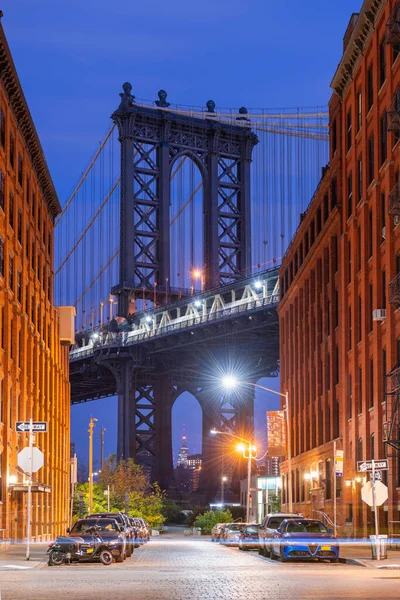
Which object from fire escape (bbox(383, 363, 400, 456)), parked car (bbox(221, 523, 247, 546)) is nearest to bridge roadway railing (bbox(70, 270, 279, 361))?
parked car (bbox(221, 523, 247, 546))

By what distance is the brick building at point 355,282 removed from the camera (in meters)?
48.7

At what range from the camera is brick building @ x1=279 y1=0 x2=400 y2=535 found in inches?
1917

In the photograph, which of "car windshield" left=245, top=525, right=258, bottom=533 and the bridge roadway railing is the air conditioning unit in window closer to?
"car windshield" left=245, top=525, right=258, bottom=533

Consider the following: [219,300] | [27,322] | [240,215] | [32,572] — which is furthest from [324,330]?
[240,215]

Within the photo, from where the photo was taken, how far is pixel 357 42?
56.3m

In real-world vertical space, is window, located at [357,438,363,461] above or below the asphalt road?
above

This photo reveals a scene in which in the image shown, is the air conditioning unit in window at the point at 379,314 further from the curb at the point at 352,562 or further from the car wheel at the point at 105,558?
the car wheel at the point at 105,558

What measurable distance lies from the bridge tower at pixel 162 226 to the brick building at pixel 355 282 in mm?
55842

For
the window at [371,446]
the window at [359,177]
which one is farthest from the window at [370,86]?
the window at [371,446]

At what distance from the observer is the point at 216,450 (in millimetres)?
142125

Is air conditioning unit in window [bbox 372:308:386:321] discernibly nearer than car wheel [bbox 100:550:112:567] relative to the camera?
No

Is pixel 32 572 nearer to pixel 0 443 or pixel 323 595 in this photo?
pixel 323 595

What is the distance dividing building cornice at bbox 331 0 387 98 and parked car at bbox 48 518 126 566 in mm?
27758

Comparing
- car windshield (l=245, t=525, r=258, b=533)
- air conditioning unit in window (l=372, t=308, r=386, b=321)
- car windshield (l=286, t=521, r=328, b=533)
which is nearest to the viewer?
car windshield (l=286, t=521, r=328, b=533)
